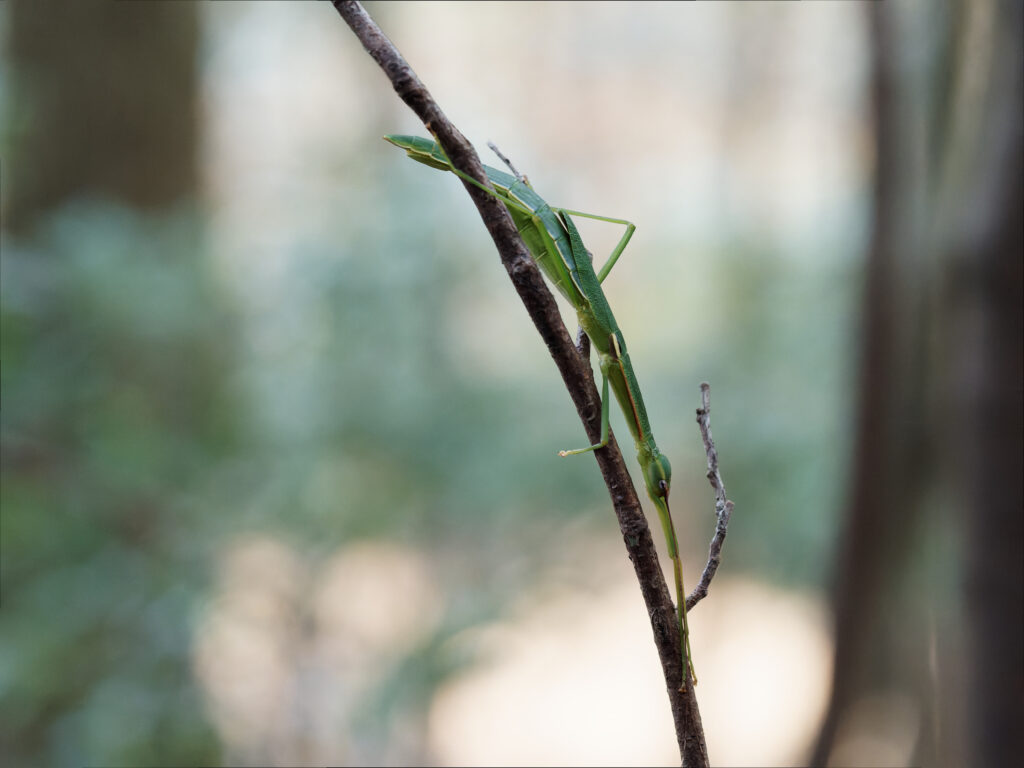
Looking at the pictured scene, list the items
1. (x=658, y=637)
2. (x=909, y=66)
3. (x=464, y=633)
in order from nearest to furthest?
(x=658, y=637), (x=909, y=66), (x=464, y=633)

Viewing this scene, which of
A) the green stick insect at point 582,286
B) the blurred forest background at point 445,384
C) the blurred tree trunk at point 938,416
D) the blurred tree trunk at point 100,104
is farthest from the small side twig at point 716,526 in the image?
the blurred tree trunk at point 100,104

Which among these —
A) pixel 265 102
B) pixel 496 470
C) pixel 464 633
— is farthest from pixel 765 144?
pixel 464 633

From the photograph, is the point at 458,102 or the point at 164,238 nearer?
the point at 164,238

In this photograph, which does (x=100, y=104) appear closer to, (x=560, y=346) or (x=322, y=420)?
(x=322, y=420)

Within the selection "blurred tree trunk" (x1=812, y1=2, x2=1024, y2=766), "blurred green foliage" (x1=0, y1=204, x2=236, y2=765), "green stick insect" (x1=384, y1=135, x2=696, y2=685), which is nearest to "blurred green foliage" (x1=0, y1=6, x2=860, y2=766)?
"blurred green foliage" (x1=0, y1=204, x2=236, y2=765)

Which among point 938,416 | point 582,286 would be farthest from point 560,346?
point 938,416

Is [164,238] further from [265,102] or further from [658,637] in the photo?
[658,637]

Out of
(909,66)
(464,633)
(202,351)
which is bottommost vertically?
(464,633)
